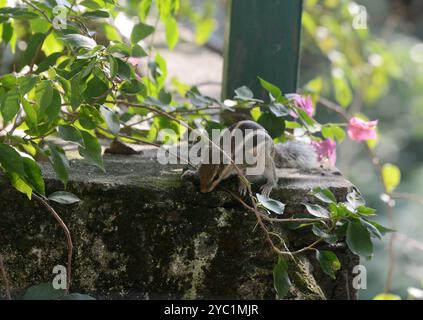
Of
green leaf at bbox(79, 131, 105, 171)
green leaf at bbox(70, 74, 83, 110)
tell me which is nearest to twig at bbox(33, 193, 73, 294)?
green leaf at bbox(79, 131, 105, 171)

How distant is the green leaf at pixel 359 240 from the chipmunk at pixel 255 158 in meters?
0.28

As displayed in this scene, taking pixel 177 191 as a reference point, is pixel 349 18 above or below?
above

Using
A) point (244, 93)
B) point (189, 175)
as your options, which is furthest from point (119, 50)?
point (244, 93)

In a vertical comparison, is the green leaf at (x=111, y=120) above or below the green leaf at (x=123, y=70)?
below

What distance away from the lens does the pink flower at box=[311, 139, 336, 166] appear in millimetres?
2152

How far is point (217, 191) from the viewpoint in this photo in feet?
6.11

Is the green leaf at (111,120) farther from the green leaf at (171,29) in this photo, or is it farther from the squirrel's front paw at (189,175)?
the green leaf at (171,29)

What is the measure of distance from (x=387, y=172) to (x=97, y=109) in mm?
1171

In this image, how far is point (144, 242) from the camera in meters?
1.81

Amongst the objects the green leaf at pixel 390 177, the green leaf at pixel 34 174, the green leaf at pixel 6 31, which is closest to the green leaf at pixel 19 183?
the green leaf at pixel 34 174

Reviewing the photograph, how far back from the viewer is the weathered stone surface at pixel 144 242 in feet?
5.81

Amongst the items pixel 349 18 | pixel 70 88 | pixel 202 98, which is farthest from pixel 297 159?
pixel 349 18

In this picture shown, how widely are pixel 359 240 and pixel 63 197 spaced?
65cm

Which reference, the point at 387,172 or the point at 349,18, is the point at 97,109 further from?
the point at 349,18
